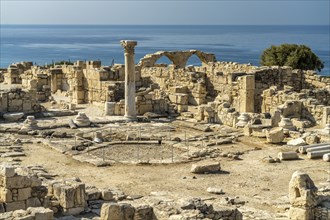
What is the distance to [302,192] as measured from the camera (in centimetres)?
1255

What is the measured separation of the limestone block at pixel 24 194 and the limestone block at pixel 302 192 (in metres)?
5.22

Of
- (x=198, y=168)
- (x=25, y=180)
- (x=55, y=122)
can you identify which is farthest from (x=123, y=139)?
(x=25, y=180)

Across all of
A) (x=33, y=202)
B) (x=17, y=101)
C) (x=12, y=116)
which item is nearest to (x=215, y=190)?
(x=33, y=202)

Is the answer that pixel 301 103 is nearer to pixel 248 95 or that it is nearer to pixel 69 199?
pixel 248 95

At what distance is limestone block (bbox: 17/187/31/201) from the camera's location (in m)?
12.0

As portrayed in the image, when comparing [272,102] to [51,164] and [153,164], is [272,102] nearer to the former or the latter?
[153,164]

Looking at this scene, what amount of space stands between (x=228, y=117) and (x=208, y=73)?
308 inches

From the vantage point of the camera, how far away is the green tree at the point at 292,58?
42.4 metres

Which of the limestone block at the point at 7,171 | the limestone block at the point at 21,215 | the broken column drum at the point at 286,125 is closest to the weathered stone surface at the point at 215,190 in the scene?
the limestone block at the point at 7,171

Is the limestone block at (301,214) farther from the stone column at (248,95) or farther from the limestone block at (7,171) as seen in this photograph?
the stone column at (248,95)

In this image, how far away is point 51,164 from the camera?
17594mm

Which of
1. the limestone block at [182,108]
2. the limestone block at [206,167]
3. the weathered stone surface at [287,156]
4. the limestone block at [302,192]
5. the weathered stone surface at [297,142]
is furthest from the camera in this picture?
the limestone block at [182,108]

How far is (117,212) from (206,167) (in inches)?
263

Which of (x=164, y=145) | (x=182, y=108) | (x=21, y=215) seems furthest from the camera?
(x=182, y=108)
